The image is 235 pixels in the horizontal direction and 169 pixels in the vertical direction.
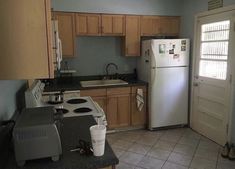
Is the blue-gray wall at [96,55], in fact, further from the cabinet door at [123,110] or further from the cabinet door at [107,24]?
the cabinet door at [123,110]

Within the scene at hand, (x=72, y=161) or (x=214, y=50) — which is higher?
(x=214, y=50)

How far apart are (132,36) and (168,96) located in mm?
1355

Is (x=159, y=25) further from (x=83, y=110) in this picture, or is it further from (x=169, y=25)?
(x=83, y=110)

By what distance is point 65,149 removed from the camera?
1.40 m

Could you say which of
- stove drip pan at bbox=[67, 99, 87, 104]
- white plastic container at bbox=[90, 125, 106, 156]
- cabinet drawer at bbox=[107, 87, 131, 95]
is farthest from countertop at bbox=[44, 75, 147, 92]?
white plastic container at bbox=[90, 125, 106, 156]

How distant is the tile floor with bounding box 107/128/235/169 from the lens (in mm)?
2959

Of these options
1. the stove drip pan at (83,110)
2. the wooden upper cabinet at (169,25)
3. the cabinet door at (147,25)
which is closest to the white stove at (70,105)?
the stove drip pan at (83,110)

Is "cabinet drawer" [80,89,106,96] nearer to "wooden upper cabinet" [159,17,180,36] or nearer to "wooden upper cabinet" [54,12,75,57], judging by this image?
"wooden upper cabinet" [54,12,75,57]

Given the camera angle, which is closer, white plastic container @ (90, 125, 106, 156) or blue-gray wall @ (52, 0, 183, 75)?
white plastic container @ (90, 125, 106, 156)

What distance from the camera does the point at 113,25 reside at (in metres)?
4.08

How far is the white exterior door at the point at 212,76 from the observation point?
3.34 meters

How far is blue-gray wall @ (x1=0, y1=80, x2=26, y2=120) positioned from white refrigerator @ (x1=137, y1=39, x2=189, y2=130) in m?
2.35

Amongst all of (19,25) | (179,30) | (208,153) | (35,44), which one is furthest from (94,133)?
(179,30)

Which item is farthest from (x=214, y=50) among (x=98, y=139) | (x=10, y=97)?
(x=10, y=97)
